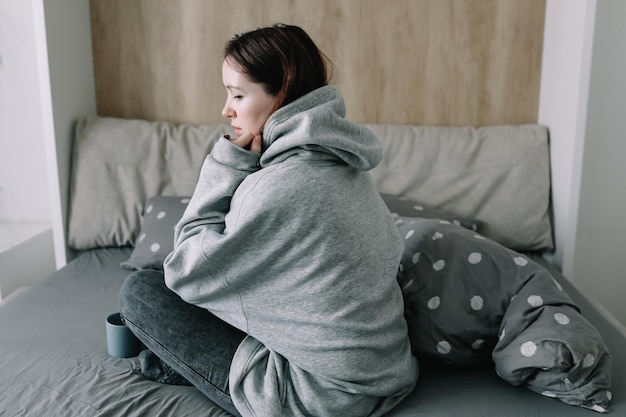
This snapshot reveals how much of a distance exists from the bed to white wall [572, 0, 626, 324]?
130 millimetres

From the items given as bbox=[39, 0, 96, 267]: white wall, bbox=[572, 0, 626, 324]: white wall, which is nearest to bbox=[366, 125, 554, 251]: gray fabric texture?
bbox=[572, 0, 626, 324]: white wall

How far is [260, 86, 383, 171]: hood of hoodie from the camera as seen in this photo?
112cm

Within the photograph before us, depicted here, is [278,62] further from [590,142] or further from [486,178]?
[590,142]

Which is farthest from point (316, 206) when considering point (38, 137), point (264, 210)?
point (38, 137)

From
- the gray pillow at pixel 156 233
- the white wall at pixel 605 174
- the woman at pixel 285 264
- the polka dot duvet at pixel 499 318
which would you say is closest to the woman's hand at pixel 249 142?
the woman at pixel 285 264

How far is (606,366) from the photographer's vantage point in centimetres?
125

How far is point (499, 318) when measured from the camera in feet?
4.45

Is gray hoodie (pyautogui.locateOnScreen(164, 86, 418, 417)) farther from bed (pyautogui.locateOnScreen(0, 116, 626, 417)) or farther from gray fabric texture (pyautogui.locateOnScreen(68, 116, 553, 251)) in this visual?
gray fabric texture (pyautogui.locateOnScreen(68, 116, 553, 251))

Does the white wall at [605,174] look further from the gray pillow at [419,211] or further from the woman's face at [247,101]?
the woman's face at [247,101]

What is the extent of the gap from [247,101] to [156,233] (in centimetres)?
86

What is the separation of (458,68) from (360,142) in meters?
1.24

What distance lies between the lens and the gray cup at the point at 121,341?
1426mm

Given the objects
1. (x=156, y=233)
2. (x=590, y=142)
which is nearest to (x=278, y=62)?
(x=156, y=233)

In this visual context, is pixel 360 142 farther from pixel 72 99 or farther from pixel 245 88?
pixel 72 99
